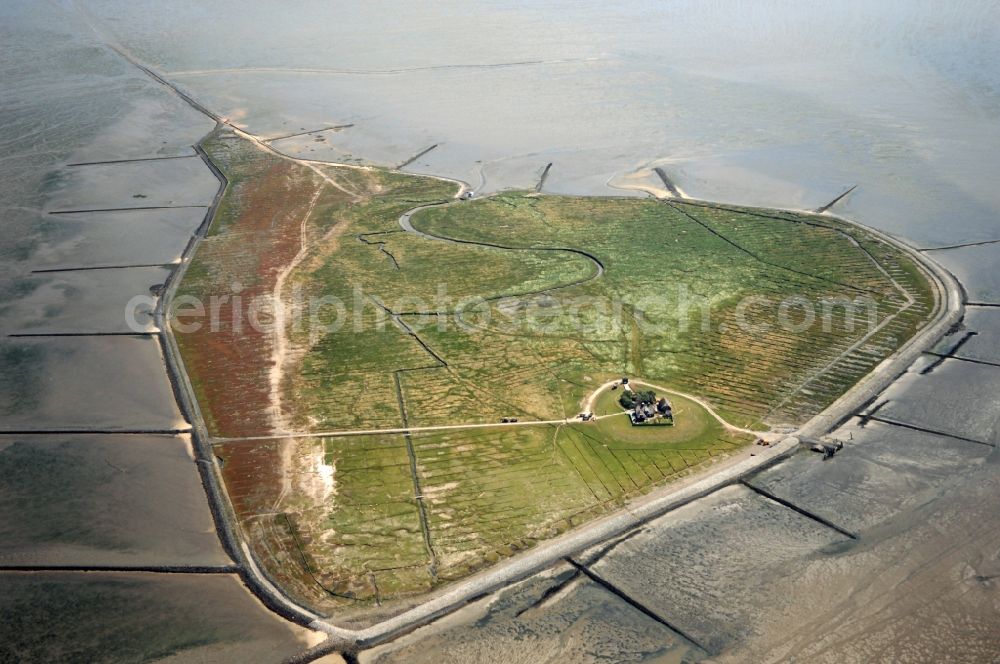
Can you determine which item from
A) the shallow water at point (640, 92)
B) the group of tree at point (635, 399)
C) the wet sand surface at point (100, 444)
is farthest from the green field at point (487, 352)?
the shallow water at point (640, 92)

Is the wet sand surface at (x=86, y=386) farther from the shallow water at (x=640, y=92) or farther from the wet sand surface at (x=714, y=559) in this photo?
the shallow water at (x=640, y=92)

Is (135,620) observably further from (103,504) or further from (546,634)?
(546,634)

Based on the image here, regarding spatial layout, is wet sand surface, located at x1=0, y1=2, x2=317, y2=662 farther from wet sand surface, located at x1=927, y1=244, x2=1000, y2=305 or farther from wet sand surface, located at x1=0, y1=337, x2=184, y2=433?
wet sand surface, located at x1=927, y1=244, x2=1000, y2=305

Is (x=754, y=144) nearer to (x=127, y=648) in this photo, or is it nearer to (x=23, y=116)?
(x=127, y=648)

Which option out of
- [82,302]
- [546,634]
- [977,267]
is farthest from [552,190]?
[546,634]

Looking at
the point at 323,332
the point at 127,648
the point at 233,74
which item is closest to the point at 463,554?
the point at 127,648

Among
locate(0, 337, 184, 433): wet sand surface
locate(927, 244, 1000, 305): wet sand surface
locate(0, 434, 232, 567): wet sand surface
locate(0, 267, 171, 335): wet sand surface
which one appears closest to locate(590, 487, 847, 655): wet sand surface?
locate(0, 434, 232, 567): wet sand surface

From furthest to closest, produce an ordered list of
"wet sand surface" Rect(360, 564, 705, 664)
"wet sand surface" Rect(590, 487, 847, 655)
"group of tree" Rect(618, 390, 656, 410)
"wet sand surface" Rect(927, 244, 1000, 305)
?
1. "wet sand surface" Rect(927, 244, 1000, 305)
2. "group of tree" Rect(618, 390, 656, 410)
3. "wet sand surface" Rect(590, 487, 847, 655)
4. "wet sand surface" Rect(360, 564, 705, 664)
